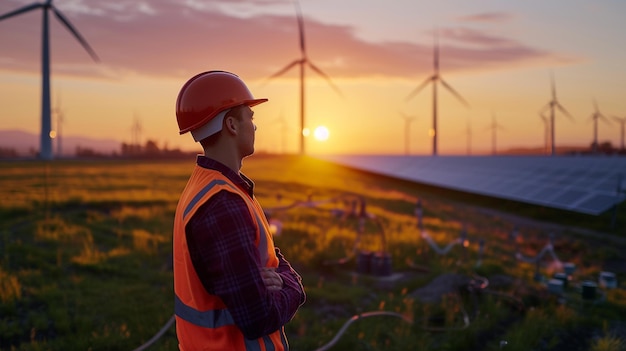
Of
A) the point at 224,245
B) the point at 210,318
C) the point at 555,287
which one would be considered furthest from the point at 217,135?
the point at 555,287

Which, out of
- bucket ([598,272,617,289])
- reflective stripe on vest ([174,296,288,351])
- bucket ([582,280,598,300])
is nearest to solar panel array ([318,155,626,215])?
bucket ([598,272,617,289])

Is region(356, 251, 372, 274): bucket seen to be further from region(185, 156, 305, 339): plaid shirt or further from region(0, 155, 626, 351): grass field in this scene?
region(185, 156, 305, 339): plaid shirt

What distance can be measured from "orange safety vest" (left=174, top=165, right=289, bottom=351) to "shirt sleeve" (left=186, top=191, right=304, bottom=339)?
0.17 feet

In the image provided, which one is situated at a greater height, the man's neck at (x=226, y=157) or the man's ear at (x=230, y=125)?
the man's ear at (x=230, y=125)

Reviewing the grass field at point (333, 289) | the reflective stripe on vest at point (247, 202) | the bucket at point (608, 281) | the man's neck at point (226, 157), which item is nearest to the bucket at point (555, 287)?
the grass field at point (333, 289)

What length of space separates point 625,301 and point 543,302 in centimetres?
178

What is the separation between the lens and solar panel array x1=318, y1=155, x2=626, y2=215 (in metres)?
25.7

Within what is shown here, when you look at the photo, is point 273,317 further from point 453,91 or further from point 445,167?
point 453,91

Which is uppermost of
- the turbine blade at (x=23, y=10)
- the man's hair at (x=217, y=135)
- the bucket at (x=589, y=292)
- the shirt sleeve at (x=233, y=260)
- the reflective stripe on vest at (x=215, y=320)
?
the turbine blade at (x=23, y=10)

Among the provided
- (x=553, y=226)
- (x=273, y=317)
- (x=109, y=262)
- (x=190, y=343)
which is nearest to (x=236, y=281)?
(x=273, y=317)

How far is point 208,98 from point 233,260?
2.70 feet

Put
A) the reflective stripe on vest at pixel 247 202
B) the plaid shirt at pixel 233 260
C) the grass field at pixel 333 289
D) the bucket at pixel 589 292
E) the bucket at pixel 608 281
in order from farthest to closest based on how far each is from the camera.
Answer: the bucket at pixel 608 281
the bucket at pixel 589 292
the grass field at pixel 333 289
the reflective stripe on vest at pixel 247 202
the plaid shirt at pixel 233 260

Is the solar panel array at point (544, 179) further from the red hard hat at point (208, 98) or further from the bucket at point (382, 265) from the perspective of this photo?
the red hard hat at point (208, 98)

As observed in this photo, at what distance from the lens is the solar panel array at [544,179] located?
25672mm
